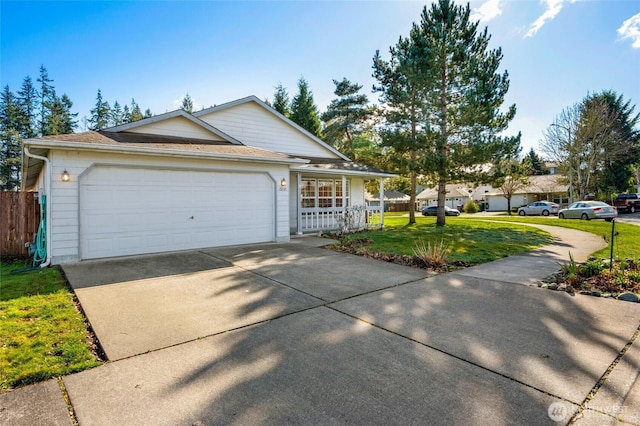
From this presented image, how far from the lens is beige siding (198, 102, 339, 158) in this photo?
1373 cm

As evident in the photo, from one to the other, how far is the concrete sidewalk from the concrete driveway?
0.02m

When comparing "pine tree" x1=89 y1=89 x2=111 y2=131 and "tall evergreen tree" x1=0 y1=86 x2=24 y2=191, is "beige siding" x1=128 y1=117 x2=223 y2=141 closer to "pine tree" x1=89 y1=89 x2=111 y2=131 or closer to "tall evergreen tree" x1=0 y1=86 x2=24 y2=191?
"tall evergreen tree" x1=0 y1=86 x2=24 y2=191

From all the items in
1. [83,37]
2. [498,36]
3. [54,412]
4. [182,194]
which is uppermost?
[498,36]

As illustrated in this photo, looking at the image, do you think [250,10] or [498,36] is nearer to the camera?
[250,10]

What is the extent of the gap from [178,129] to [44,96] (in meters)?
43.9

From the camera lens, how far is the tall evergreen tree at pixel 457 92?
49.3ft

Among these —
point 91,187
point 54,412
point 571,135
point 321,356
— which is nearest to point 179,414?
point 54,412

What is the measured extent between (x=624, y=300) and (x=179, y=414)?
624cm

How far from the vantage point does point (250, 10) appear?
11289 millimetres

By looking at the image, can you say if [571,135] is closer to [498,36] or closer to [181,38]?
[498,36]

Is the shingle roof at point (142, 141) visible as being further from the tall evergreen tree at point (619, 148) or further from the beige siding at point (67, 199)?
the tall evergreen tree at point (619, 148)

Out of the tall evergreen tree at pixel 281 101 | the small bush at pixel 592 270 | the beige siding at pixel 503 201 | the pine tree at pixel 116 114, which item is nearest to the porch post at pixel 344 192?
the small bush at pixel 592 270

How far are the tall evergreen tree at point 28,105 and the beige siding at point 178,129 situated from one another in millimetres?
40119

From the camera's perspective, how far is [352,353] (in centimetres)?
320
